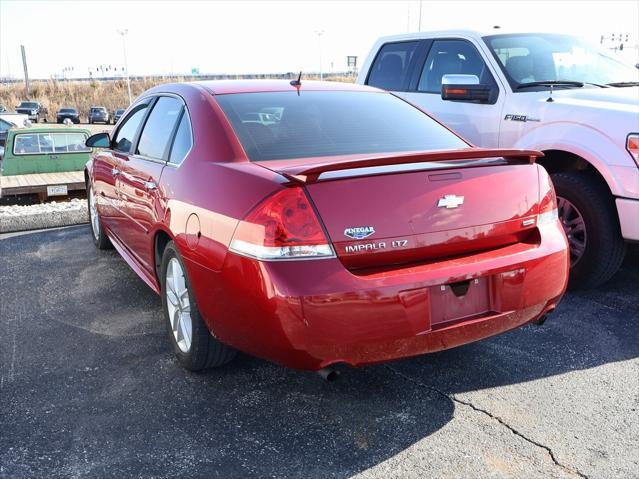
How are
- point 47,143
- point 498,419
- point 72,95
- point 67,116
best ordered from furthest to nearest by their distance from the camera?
point 72,95 → point 67,116 → point 47,143 → point 498,419

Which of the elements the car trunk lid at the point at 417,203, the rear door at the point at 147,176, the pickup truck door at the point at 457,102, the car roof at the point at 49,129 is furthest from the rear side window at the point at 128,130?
the car roof at the point at 49,129

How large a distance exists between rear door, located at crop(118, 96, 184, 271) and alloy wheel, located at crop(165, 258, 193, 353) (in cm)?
33

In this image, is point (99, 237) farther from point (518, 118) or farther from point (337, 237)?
point (337, 237)

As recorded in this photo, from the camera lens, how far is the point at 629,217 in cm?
436

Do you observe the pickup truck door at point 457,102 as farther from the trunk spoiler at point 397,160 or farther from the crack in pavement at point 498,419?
the crack in pavement at point 498,419

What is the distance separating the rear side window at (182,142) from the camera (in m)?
3.46

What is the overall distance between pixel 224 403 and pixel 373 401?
2.49 ft

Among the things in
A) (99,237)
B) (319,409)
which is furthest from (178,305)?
(99,237)

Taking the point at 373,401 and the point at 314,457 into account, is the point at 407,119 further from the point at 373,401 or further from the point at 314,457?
the point at 314,457

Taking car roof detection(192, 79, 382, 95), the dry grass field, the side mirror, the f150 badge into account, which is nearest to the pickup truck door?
the f150 badge

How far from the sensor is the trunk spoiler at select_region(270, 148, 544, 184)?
8.66 feet

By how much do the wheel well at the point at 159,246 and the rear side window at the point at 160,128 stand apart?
18.6 inches

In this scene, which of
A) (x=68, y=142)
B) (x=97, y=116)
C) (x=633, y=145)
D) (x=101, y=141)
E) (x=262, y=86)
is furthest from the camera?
(x=97, y=116)

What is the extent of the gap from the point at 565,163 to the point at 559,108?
50 cm
